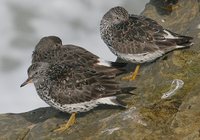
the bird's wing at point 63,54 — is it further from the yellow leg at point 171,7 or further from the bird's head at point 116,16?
the yellow leg at point 171,7

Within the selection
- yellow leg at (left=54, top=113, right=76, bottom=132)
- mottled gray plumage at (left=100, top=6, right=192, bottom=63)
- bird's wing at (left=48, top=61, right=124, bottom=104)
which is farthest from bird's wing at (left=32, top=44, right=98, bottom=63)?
yellow leg at (left=54, top=113, right=76, bottom=132)

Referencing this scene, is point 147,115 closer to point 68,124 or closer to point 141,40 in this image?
point 68,124

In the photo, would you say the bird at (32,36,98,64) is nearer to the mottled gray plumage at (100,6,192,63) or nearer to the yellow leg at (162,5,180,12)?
the mottled gray plumage at (100,6,192,63)

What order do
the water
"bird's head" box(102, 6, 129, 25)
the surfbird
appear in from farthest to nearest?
1. the water
2. "bird's head" box(102, 6, 129, 25)
3. the surfbird

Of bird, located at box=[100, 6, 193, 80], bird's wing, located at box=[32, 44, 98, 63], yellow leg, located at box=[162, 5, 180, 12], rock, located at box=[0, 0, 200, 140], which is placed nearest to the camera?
rock, located at box=[0, 0, 200, 140]

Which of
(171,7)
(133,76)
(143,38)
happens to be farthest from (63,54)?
(171,7)

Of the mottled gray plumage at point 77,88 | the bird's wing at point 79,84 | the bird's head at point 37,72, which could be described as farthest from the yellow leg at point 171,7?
the bird's head at point 37,72

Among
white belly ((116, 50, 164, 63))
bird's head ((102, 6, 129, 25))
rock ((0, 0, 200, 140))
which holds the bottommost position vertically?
rock ((0, 0, 200, 140))
